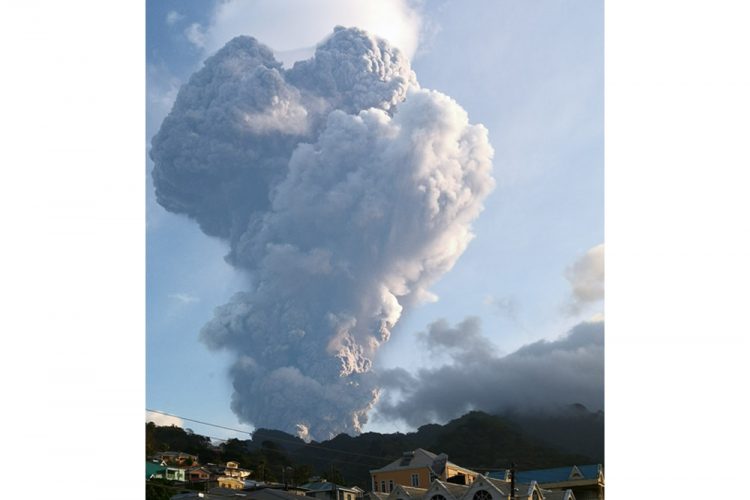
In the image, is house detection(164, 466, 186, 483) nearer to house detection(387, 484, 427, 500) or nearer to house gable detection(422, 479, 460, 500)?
house detection(387, 484, 427, 500)

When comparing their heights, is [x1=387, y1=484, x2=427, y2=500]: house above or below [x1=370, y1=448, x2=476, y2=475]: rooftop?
below

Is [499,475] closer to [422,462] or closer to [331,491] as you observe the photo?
[422,462]

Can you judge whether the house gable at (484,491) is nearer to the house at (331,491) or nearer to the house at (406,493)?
the house at (406,493)

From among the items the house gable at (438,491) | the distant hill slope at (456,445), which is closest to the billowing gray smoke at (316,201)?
the distant hill slope at (456,445)

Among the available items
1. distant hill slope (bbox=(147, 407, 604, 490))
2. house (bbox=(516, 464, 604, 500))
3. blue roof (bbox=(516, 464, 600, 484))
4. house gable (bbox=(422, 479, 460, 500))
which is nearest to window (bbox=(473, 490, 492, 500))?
house gable (bbox=(422, 479, 460, 500))
